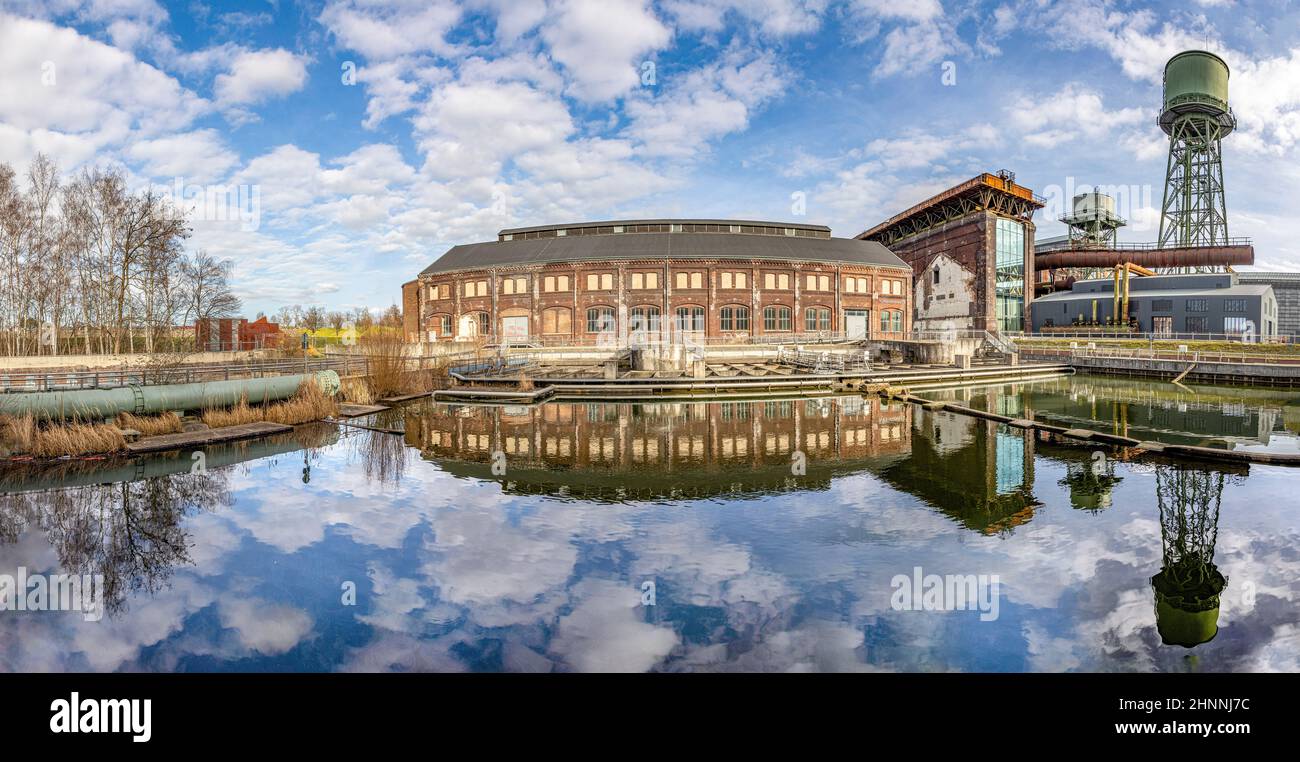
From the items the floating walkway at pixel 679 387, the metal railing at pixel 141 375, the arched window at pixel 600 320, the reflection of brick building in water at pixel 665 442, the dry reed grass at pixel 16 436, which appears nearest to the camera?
the reflection of brick building in water at pixel 665 442

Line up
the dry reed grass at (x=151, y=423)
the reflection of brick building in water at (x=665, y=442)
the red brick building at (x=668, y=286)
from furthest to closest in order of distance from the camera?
the red brick building at (x=668, y=286) < the dry reed grass at (x=151, y=423) < the reflection of brick building in water at (x=665, y=442)

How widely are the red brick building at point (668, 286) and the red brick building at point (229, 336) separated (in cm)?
1421

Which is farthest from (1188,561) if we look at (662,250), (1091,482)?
(662,250)

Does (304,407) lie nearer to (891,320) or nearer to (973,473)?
(973,473)

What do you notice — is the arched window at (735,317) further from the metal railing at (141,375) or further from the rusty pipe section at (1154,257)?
the rusty pipe section at (1154,257)

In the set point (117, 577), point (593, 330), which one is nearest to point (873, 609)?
point (117, 577)

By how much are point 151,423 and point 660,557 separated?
15.7 m

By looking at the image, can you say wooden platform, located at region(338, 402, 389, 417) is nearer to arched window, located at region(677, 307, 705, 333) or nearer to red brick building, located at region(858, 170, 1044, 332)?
arched window, located at region(677, 307, 705, 333)

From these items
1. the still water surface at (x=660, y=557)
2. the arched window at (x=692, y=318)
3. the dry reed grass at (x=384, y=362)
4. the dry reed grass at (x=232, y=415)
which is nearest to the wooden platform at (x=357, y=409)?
the dry reed grass at (x=384, y=362)

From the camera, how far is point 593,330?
47.3 meters

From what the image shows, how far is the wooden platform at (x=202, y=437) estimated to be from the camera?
1481cm

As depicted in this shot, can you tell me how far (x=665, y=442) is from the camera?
15.5 m

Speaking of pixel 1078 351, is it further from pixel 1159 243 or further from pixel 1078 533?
pixel 1078 533
